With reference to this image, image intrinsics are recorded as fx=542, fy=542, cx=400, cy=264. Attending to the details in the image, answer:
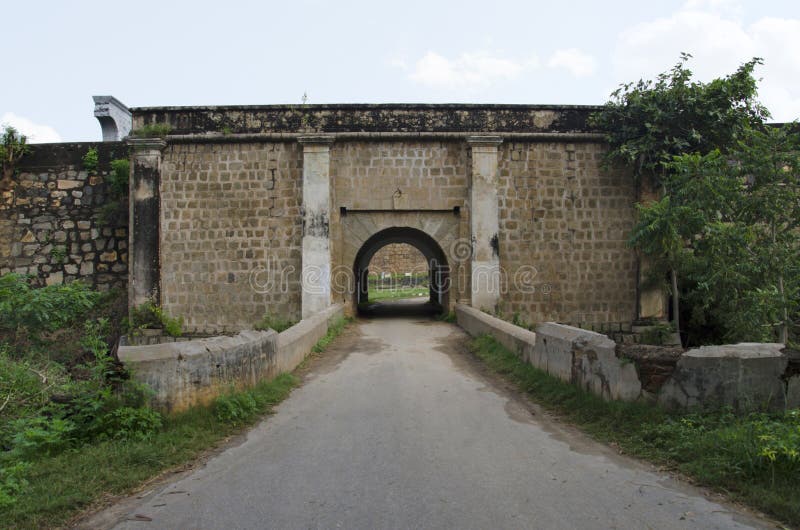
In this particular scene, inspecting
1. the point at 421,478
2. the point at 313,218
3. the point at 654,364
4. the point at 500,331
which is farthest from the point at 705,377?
the point at 313,218

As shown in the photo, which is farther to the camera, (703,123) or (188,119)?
(188,119)

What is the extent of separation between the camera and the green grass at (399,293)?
2430 cm

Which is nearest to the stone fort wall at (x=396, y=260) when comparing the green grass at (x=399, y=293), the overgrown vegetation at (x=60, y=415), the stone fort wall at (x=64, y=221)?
the green grass at (x=399, y=293)

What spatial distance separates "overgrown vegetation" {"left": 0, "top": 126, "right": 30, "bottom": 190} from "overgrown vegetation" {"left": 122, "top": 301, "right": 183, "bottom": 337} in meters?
4.55

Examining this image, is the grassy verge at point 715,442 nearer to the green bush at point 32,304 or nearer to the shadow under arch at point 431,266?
the green bush at point 32,304

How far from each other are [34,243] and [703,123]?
14927mm

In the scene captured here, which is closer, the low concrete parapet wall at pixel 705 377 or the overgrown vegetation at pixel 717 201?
the low concrete parapet wall at pixel 705 377

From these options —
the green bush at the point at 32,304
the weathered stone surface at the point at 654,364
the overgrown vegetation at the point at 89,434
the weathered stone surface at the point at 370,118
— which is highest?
the weathered stone surface at the point at 370,118

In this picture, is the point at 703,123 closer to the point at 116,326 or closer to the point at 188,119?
the point at 188,119

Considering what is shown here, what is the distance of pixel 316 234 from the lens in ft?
39.2

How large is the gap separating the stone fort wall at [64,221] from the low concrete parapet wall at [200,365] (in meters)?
8.01

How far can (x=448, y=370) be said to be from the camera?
24.5 feet

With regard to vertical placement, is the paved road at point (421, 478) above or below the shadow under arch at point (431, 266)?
below

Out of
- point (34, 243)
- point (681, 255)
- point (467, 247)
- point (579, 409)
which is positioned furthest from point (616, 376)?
point (34, 243)
